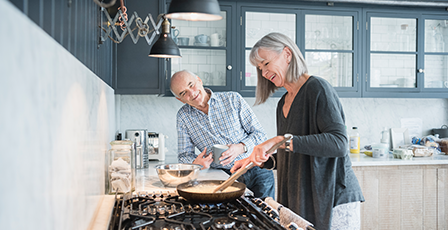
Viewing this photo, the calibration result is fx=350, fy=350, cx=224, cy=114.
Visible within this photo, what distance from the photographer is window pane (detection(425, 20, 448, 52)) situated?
3.40 metres

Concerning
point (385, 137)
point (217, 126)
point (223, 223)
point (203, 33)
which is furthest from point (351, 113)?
point (223, 223)

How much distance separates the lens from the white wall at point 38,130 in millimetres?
425

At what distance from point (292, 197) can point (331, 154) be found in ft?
1.09

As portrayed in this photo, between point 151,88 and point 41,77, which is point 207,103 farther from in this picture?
point 41,77

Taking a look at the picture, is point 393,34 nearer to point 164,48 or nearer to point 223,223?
point 164,48

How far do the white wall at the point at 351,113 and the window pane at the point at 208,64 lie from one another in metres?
0.54

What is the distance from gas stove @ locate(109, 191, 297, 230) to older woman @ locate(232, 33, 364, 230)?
27 centimetres

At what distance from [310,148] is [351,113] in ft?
8.13

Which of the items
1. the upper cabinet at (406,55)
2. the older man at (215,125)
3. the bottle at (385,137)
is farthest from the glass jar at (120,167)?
the bottle at (385,137)

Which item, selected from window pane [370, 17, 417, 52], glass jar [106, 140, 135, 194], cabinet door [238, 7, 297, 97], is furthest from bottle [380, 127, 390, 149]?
glass jar [106, 140, 135, 194]

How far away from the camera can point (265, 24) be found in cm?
317

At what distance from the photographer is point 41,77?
0.57m

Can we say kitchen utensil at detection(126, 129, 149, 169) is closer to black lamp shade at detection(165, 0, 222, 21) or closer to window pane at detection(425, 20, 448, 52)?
black lamp shade at detection(165, 0, 222, 21)

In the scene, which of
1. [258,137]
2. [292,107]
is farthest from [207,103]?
[292,107]
